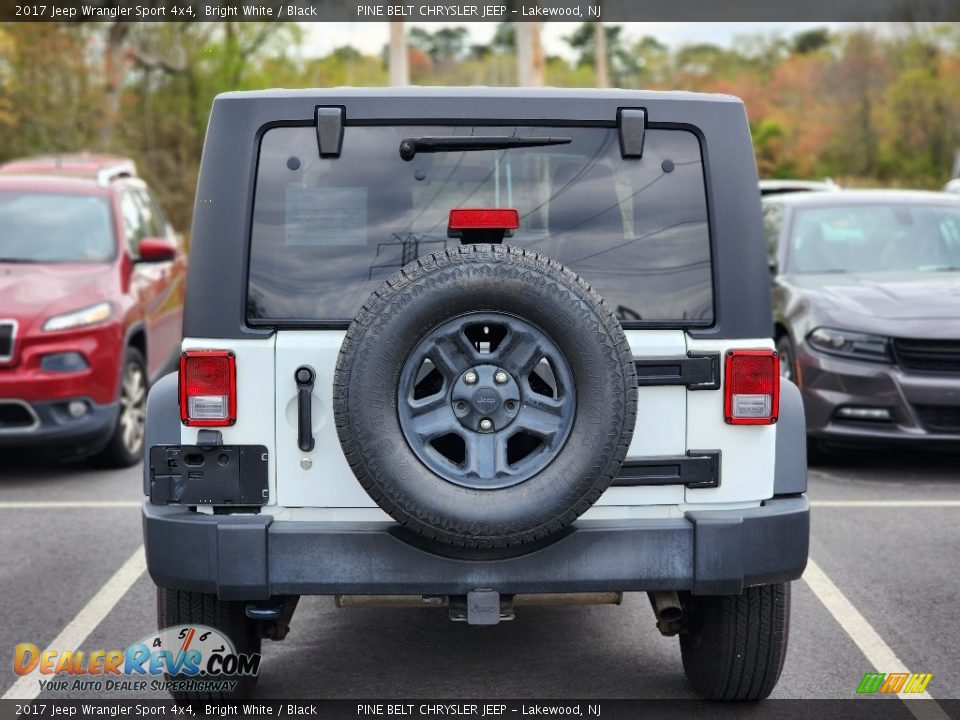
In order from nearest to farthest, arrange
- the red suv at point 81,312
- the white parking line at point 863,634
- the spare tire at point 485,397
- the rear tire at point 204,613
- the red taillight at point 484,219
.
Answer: the spare tire at point 485,397 < the red taillight at point 484,219 < the rear tire at point 204,613 < the white parking line at point 863,634 < the red suv at point 81,312

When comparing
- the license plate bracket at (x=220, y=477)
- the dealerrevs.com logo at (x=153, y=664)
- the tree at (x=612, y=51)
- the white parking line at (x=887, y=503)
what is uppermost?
the tree at (x=612, y=51)

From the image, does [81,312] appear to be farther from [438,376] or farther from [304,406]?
[438,376]

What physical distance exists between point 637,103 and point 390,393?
119 cm

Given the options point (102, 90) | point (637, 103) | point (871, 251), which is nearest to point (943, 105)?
point (102, 90)

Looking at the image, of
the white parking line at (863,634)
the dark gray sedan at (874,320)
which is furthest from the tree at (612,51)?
the white parking line at (863,634)

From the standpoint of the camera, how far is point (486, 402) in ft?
11.8

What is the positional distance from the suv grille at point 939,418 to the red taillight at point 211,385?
5227 mm

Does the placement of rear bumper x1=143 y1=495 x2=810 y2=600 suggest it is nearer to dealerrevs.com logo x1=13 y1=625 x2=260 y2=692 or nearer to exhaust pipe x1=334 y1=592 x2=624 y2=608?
A: exhaust pipe x1=334 y1=592 x2=624 y2=608

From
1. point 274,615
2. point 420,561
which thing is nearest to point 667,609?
point 420,561

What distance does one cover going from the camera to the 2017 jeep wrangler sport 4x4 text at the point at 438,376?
383cm

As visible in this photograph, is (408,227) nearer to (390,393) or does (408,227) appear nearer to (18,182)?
(390,393)

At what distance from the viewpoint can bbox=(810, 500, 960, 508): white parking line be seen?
7.61 meters

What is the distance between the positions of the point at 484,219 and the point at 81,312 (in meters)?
5.09

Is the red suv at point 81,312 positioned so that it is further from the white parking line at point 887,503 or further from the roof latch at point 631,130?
the roof latch at point 631,130
